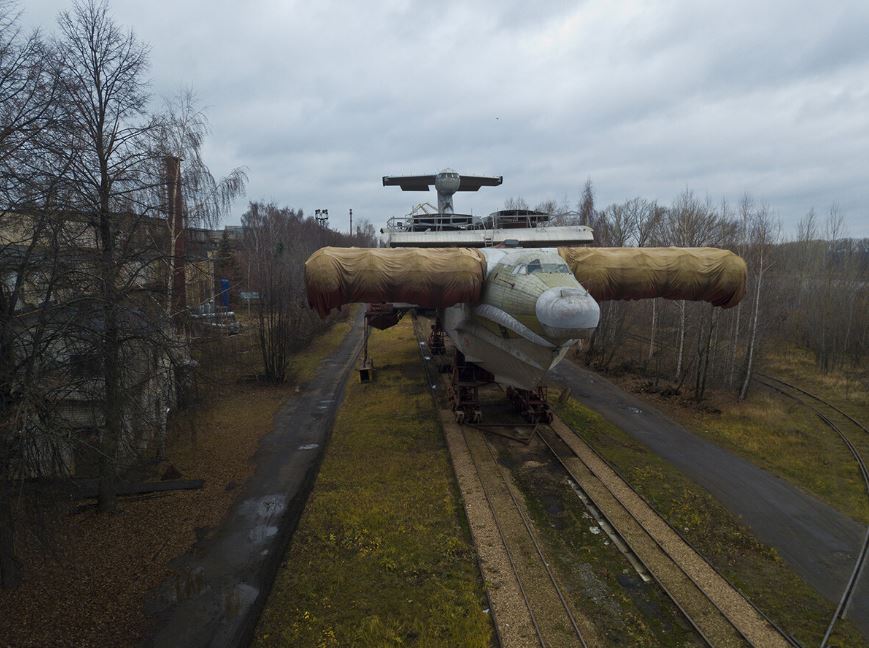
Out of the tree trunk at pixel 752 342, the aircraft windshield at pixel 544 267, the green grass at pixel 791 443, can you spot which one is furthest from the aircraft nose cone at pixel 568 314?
the tree trunk at pixel 752 342

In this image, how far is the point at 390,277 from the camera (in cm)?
1374

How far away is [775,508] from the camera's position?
39.8 feet

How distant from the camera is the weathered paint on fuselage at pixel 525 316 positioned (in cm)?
1096

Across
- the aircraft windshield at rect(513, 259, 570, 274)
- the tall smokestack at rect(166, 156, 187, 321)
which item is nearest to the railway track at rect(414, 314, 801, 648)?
the aircraft windshield at rect(513, 259, 570, 274)

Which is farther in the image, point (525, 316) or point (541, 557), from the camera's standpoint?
point (525, 316)

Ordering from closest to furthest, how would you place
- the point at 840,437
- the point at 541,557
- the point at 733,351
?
the point at 541,557 → the point at 840,437 → the point at 733,351

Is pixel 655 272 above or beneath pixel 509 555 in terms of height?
above

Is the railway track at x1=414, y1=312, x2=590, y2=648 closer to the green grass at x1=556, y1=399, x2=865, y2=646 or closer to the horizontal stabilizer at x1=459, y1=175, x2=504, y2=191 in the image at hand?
the green grass at x1=556, y1=399, x2=865, y2=646

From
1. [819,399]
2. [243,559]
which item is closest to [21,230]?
[243,559]

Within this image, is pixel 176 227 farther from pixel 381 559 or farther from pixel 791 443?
pixel 791 443

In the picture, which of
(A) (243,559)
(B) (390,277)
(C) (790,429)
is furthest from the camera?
(C) (790,429)

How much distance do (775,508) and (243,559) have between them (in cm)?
1329

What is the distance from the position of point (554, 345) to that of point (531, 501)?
4.34 m

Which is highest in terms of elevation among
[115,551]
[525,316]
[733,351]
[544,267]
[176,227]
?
[176,227]
